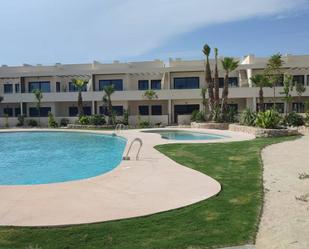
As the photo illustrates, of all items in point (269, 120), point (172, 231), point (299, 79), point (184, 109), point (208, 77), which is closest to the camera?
point (172, 231)

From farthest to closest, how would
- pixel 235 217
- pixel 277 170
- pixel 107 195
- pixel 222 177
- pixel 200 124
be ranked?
1. pixel 200 124
2. pixel 277 170
3. pixel 222 177
4. pixel 107 195
5. pixel 235 217

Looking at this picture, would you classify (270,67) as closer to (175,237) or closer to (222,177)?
(222,177)

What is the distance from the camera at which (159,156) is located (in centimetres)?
1491

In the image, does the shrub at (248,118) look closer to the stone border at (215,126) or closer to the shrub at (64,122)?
the stone border at (215,126)

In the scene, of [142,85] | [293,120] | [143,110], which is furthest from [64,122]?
[293,120]

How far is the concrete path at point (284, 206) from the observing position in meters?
5.96

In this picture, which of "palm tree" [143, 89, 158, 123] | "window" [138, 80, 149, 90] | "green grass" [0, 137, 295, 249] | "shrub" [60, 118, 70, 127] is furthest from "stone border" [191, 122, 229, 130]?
"green grass" [0, 137, 295, 249]

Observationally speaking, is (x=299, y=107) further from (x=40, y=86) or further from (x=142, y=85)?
(x=40, y=86)

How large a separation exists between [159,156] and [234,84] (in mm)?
26989

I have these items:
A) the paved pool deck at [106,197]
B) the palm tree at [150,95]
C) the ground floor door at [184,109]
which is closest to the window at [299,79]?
the ground floor door at [184,109]

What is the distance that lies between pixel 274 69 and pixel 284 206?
1103 inches

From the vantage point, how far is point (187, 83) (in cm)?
4009

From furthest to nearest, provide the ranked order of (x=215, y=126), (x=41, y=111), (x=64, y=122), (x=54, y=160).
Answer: (x=41, y=111) → (x=64, y=122) → (x=215, y=126) → (x=54, y=160)

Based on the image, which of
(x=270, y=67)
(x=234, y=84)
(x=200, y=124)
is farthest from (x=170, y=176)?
(x=234, y=84)
